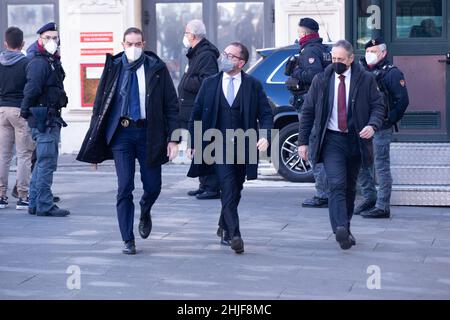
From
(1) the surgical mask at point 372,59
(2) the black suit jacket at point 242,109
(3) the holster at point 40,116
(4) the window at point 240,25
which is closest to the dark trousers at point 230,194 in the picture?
(2) the black suit jacket at point 242,109

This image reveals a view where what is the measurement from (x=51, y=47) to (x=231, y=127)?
112 inches

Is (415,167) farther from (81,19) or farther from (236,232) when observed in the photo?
(81,19)

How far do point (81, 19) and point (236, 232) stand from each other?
33.3ft

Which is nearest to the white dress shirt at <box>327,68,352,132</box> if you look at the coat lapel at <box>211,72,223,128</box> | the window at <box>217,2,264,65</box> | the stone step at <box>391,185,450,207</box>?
the coat lapel at <box>211,72,223,128</box>

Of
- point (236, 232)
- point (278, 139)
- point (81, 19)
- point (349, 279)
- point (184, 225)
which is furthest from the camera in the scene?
point (81, 19)

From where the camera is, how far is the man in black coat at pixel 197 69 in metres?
13.0

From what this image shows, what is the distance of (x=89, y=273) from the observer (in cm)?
891

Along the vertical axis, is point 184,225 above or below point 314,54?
below

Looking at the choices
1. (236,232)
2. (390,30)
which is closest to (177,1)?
(390,30)

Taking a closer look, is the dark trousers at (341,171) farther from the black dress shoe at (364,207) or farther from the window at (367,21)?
the window at (367,21)

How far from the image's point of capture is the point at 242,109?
9820mm

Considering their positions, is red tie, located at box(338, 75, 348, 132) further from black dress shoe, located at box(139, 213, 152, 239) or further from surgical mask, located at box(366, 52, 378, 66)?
black dress shoe, located at box(139, 213, 152, 239)

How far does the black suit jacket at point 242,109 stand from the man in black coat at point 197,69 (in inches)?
122

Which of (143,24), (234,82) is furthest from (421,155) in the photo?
(143,24)
